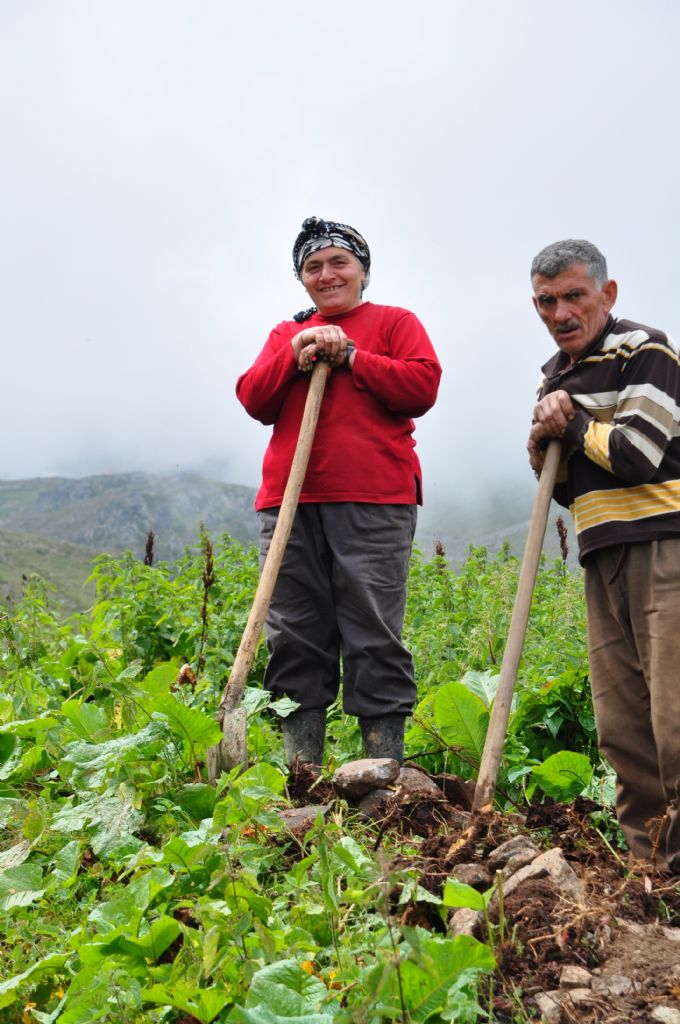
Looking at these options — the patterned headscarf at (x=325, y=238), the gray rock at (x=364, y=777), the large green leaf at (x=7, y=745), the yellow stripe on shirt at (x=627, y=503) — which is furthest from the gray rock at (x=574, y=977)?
the patterned headscarf at (x=325, y=238)

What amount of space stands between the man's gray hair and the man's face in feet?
0.05

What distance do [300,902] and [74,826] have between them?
91 centimetres

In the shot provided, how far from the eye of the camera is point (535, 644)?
5738mm

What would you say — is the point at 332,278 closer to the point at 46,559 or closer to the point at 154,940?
the point at 154,940

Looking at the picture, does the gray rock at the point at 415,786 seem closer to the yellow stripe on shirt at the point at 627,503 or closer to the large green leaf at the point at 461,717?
the large green leaf at the point at 461,717

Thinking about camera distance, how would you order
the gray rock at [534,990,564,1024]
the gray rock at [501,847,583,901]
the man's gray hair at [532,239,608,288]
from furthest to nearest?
the man's gray hair at [532,239,608,288] < the gray rock at [501,847,583,901] < the gray rock at [534,990,564,1024]

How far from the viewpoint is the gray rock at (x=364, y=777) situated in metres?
3.24

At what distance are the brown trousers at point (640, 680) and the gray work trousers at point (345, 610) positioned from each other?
0.86m

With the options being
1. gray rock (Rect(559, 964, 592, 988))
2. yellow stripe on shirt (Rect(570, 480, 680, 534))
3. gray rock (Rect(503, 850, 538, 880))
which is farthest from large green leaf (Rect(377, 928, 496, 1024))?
yellow stripe on shirt (Rect(570, 480, 680, 534))

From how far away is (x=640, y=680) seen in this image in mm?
3096

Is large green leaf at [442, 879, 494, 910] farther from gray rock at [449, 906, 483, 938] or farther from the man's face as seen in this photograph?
the man's face

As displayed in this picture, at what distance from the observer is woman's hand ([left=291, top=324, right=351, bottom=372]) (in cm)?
375

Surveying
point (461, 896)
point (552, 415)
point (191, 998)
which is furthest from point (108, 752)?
point (552, 415)

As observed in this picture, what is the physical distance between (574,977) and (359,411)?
7.64 ft
